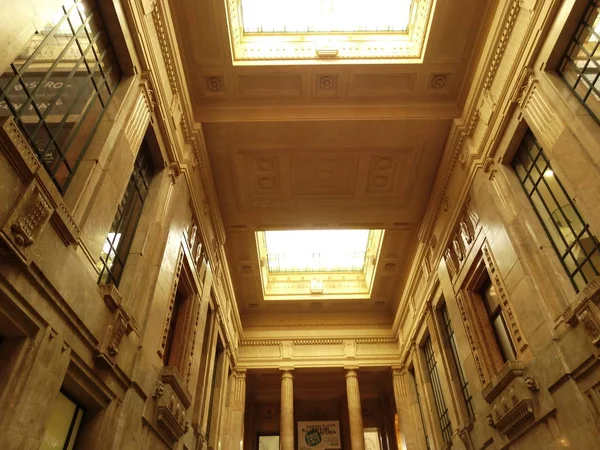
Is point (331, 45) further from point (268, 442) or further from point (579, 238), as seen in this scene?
point (268, 442)

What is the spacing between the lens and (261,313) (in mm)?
15242

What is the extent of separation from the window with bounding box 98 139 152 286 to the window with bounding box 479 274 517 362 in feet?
18.5

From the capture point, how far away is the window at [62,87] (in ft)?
12.7

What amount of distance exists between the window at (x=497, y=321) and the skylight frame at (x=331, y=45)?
4418 millimetres

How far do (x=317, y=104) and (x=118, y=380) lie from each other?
6.10 metres

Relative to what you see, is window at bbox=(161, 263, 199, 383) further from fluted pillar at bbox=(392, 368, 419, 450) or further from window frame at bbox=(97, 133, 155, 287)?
fluted pillar at bbox=(392, 368, 419, 450)

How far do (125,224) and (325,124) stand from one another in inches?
177

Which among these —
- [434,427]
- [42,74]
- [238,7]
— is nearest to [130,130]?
[42,74]

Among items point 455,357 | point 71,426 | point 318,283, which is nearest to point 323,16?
point 455,357

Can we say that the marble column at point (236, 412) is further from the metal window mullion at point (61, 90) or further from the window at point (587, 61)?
the window at point (587, 61)

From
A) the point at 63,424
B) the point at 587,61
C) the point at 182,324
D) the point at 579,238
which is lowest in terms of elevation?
the point at 63,424

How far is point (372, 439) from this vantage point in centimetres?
1656

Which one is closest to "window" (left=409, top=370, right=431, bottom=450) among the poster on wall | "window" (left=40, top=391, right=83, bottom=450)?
the poster on wall

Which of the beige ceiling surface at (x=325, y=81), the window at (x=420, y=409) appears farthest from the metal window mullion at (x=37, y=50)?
the window at (x=420, y=409)
